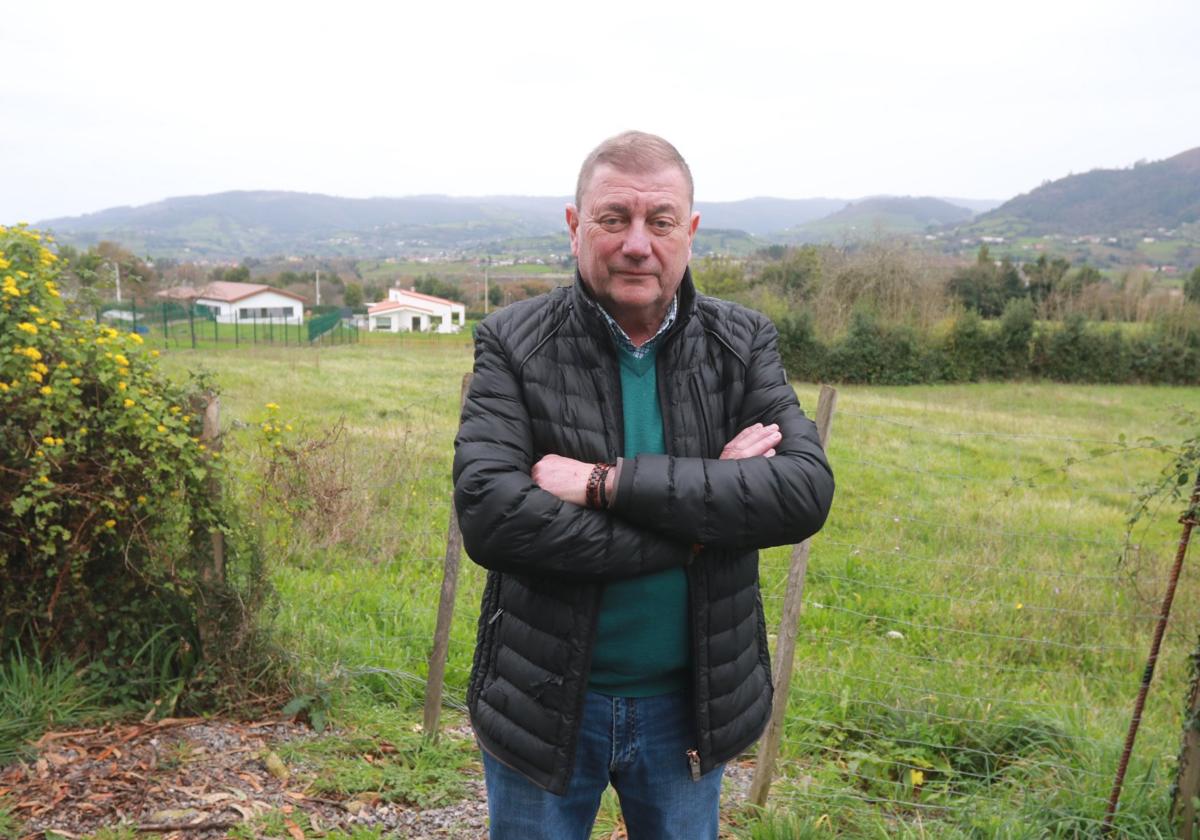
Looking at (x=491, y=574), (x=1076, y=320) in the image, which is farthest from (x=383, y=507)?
(x=1076, y=320)

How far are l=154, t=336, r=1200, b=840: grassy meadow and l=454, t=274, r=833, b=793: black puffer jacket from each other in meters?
1.63

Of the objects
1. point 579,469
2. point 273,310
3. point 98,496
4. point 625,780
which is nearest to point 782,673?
point 625,780

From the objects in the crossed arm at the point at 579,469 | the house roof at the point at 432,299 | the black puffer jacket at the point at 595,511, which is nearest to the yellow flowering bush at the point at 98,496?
the black puffer jacket at the point at 595,511

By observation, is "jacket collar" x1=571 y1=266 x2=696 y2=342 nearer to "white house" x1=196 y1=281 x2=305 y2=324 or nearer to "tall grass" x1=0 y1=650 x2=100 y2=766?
"tall grass" x1=0 y1=650 x2=100 y2=766

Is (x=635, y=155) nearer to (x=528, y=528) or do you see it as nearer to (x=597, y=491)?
(x=597, y=491)

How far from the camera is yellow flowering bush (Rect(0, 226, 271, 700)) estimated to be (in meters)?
3.38

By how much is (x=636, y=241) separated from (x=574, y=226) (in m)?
0.23

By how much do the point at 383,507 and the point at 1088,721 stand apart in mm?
5087

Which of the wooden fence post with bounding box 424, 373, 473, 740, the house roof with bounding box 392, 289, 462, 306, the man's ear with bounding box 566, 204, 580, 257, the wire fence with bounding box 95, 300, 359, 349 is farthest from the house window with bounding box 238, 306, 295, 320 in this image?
the man's ear with bounding box 566, 204, 580, 257

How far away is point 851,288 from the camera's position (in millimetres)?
34375

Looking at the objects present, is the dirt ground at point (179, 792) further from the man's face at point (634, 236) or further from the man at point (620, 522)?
the man's face at point (634, 236)

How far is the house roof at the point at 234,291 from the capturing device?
62.4 meters

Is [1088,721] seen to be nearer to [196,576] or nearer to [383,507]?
[196,576]

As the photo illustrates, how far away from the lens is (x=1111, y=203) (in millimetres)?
133375
